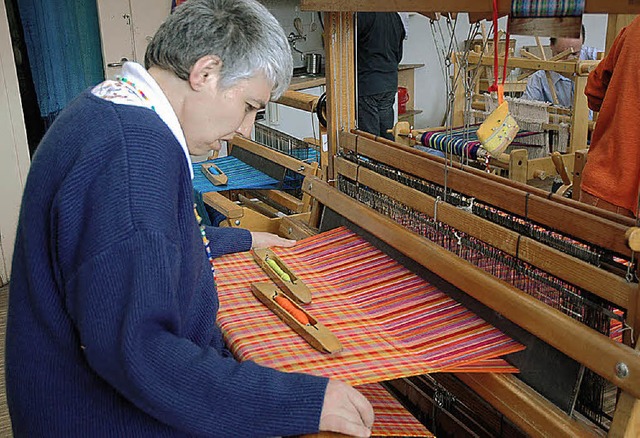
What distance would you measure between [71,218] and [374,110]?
4.00 meters

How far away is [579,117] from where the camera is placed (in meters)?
4.44

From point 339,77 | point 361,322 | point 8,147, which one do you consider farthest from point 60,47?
point 361,322

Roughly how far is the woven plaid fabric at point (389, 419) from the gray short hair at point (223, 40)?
83cm

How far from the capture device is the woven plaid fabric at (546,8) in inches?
50.3

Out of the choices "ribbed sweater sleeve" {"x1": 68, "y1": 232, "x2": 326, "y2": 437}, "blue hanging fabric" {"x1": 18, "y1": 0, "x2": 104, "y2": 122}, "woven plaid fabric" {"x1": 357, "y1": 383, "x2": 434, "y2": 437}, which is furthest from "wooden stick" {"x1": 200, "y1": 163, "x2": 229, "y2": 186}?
"ribbed sweater sleeve" {"x1": 68, "y1": 232, "x2": 326, "y2": 437}

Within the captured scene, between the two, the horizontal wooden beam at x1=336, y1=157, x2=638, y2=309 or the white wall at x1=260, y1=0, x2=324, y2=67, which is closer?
the horizontal wooden beam at x1=336, y1=157, x2=638, y2=309

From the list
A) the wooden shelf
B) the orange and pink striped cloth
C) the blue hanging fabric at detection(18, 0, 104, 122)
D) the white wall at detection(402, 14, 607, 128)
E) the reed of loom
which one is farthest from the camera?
the white wall at detection(402, 14, 607, 128)

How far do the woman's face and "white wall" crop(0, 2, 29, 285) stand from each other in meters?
3.43

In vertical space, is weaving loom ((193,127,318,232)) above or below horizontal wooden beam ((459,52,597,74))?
below

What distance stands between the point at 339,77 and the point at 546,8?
108 centimetres

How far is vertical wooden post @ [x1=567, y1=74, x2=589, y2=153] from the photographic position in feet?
14.3

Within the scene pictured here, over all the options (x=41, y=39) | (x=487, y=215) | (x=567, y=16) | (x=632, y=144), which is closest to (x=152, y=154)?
(x=567, y=16)

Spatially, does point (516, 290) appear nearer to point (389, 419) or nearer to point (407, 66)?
point (389, 419)

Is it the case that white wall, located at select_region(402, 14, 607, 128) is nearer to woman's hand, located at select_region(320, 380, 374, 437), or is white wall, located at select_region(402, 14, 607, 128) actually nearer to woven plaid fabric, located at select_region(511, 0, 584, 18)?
woven plaid fabric, located at select_region(511, 0, 584, 18)
